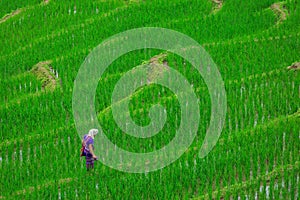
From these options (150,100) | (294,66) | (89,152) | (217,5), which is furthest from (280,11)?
(89,152)

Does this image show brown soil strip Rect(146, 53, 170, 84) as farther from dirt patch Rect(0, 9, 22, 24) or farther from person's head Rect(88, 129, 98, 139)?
dirt patch Rect(0, 9, 22, 24)

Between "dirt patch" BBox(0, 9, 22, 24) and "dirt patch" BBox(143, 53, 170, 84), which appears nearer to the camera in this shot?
"dirt patch" BBox(143, 53, 170, 84)

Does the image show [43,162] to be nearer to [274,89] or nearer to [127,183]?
[127,183]

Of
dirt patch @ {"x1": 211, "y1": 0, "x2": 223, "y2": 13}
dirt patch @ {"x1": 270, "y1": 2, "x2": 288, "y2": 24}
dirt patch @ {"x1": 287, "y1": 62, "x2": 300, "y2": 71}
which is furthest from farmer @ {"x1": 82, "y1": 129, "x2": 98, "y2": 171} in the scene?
dirt patch @ {"x1": 211, "y1": 0, "x2": 223, "y2": 13}

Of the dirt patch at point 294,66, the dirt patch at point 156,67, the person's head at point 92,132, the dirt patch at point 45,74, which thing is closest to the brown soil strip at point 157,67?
the dirt patch at point 156,67

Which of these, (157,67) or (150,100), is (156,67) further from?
(150,100)

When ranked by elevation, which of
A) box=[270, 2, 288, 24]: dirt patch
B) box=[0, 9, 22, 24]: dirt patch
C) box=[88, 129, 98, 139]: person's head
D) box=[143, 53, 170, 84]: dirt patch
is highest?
box=[0, 9, 22, 24]: dirt patch
